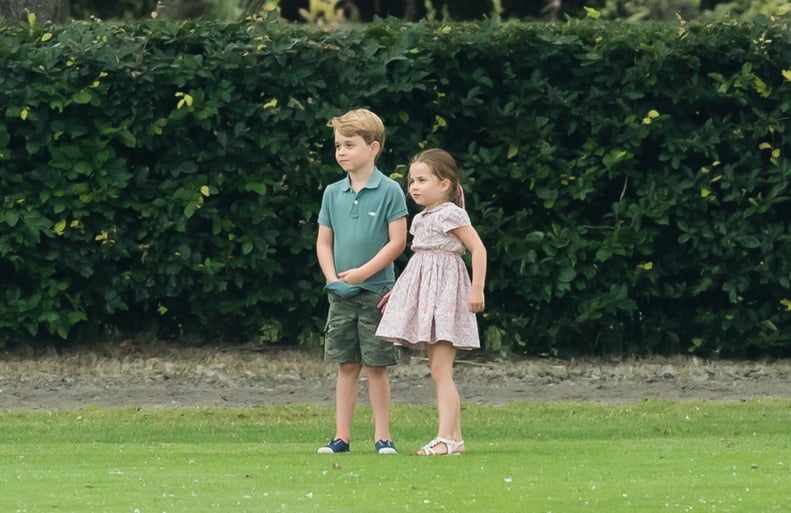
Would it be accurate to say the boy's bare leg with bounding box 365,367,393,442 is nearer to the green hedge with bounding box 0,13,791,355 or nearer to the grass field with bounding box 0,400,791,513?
the grass field with bounding box 0,400,791,513

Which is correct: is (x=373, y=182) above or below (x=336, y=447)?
above

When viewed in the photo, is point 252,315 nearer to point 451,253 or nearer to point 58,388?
point 58,388

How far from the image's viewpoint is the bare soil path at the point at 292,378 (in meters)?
11.7

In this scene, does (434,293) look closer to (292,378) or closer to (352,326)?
(352,326)

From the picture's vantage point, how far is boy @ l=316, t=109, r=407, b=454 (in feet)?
28.8

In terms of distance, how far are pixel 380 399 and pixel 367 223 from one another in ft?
3.14

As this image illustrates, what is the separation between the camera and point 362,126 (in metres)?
8.81

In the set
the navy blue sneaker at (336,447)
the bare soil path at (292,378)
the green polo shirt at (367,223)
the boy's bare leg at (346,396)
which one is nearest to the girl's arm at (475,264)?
the green polo shirt at (367,223)

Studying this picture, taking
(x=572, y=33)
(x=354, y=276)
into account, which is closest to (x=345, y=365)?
(x=354, y=276)

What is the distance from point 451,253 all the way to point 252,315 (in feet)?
14.2

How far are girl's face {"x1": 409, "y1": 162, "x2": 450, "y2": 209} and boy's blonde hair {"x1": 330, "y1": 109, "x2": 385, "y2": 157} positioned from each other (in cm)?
26

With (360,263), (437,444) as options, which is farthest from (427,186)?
(437,444)

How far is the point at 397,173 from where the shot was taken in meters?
12.4

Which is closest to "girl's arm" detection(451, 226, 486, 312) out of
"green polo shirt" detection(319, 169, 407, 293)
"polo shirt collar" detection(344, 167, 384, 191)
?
"green polo shirt" detection(319, 169, 407, 293)
